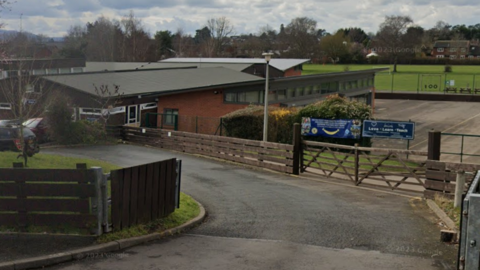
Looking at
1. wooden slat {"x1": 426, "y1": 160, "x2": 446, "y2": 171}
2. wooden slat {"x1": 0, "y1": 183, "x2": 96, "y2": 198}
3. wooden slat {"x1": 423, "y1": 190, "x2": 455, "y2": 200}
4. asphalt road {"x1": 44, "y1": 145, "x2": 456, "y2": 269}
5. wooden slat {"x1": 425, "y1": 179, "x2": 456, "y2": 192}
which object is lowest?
asphalt road {"x1": 44, "y1": 145, "x2": 456, "y2": 269}

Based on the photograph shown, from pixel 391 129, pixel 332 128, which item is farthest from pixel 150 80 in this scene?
pixel 391 129

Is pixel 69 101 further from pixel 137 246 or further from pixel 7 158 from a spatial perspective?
pixel 137 246

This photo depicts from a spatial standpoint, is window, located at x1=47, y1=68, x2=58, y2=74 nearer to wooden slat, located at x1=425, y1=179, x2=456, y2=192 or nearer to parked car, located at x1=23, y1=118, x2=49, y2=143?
parked car, located at x1=23, y1=118, x2=49, y2=143

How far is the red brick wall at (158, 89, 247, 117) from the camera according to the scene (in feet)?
131

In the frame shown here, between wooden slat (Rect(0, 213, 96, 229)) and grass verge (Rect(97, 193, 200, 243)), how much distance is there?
389 millimetres

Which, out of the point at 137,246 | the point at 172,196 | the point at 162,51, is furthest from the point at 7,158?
the point at 162,51

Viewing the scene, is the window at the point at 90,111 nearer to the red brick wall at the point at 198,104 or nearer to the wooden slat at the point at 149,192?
the red brick wall at the point at 198,104

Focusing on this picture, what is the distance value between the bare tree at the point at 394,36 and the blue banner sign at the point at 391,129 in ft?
368

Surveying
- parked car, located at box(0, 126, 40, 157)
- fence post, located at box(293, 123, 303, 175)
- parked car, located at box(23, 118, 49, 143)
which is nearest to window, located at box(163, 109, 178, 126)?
parked car, located at box(23, 118, 49, 143)

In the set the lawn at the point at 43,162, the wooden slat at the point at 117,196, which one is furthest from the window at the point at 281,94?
the wooden slat at the point at 117,196

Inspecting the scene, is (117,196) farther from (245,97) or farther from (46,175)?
(245,97)

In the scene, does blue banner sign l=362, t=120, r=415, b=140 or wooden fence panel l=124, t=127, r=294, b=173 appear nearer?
wooden fence panel l=124, t=127, r=294, b=173

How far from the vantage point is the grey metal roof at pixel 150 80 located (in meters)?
37.0

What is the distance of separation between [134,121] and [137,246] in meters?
28.9
